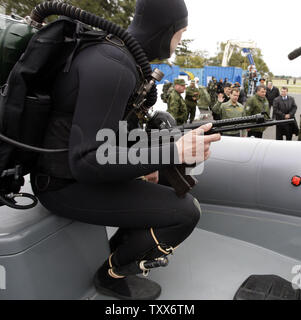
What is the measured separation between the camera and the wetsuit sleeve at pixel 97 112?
950mm

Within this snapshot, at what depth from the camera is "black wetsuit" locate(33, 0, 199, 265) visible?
0.96 metres

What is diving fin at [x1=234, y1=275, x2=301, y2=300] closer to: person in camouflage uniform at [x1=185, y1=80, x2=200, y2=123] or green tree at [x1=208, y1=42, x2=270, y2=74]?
person in camouflage uniform at [x1=185, y1=80, x2=200, y2=123]

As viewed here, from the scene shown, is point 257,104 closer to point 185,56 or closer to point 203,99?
point 203,99

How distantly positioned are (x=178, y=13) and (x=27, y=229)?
934mm

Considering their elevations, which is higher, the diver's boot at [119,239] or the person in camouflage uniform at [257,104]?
the person in camouflage uniform at [257,104]

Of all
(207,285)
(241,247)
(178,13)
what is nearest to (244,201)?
(241,247)

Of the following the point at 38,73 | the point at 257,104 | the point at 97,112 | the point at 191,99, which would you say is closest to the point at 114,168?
the point at 97,112

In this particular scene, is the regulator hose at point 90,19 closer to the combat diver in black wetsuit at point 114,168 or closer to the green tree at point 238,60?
the combat diver in black wetsuit at point 114,168

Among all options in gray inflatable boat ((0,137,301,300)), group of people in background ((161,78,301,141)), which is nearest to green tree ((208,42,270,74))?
group of people in background ((161,78,301,141))

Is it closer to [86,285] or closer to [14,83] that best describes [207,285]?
[86,285]

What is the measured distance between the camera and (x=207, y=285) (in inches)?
58.8

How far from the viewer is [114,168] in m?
1.01

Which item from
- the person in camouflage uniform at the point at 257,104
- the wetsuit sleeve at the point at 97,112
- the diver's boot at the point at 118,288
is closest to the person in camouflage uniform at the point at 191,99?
the person in camouflage uniform at the point at 257,104

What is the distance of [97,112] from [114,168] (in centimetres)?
18
